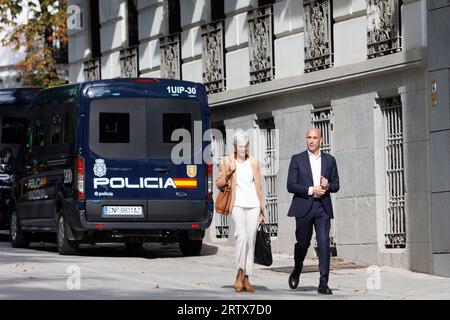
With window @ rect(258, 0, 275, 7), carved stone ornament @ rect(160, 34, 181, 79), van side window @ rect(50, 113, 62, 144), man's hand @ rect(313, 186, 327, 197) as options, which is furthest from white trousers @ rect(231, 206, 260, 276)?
carved stone ornament @ rect(160, 34, 181, 79)

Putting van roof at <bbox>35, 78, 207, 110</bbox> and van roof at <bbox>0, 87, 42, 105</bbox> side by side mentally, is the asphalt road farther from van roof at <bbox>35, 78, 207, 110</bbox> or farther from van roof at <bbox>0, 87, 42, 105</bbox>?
van roof at <bbox>0, 87, 42, 105</bbox>

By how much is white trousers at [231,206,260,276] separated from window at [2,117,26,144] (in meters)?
14.3

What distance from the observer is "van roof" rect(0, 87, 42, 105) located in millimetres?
31062

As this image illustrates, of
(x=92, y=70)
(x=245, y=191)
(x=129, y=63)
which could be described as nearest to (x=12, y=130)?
(x=129, y=63)

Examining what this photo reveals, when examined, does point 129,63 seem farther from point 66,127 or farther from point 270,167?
point 66,127

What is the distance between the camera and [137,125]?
23734 mm

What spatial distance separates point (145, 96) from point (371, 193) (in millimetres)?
3876

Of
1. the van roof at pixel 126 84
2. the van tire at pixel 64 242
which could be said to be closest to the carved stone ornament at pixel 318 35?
the van roof at pixel 126 84

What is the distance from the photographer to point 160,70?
31.6 m

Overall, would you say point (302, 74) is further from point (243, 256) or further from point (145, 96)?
point (243, 256)

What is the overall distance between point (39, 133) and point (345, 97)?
5.46m

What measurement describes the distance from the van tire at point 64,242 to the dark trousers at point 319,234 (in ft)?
24.6

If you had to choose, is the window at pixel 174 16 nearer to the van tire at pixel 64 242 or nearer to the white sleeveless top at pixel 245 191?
the van tire at pixel 64 242

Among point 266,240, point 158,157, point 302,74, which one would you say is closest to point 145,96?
point 158,157
